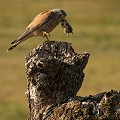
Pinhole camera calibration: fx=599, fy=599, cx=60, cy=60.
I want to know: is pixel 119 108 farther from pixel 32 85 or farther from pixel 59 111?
pixel 32 85

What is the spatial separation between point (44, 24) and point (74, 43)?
33.1m

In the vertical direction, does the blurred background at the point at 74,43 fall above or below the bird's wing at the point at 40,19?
above

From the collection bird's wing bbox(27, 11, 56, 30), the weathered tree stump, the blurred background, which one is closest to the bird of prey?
bird's wing bbox(27, 11, 56, 30)

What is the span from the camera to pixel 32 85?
458cm

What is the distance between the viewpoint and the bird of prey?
6.17 metres

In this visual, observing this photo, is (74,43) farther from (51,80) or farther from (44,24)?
(51,80)

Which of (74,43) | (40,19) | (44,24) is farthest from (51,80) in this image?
(74,43)

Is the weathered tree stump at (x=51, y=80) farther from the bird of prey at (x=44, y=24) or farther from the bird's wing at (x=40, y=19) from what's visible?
the bird's wing at (x=40, y=19)

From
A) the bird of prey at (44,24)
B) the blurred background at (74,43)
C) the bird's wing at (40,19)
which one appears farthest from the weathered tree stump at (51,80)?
the blurred background at (74,43)

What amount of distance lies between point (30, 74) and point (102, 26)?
43132 mm

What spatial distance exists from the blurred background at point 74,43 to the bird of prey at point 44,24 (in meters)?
9.95

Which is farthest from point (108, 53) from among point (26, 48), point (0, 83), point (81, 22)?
point (81, 22)

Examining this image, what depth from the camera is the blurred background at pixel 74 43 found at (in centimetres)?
2427

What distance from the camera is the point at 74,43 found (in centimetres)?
3944
